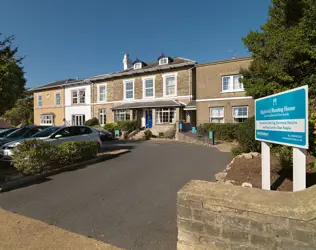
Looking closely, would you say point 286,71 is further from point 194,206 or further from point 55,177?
point 55,177

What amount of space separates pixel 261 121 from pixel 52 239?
443 centimetres

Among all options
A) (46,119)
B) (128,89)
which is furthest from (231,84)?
(46,119)

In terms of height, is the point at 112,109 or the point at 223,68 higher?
the point at 223,68

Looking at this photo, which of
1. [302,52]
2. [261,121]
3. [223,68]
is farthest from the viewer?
[223,68]

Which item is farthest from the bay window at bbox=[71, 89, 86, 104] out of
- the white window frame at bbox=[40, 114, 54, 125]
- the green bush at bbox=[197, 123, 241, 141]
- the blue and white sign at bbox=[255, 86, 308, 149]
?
the blue and white sign at bbox=[255, 86, 308, 149]

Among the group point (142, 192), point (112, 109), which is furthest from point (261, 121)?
point (112, 109)

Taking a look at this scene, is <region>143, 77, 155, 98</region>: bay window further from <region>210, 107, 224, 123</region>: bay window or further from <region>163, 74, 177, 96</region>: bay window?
<region>210, 107, 224, 123</region>: bay window

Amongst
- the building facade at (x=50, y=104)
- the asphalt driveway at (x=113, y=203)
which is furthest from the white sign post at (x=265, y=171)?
the building facade at (x=50, y=104)

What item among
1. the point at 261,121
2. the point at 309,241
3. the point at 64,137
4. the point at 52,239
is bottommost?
the point at 52,239

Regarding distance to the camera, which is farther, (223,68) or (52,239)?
(223,68)

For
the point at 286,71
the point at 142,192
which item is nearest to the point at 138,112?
the point at 286,71

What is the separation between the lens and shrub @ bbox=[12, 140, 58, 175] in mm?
6352

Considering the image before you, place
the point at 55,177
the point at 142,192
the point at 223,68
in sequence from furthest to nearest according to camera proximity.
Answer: the point at 223,68 → the point at 55,177 → the point at 142,192

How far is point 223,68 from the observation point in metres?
18.8
